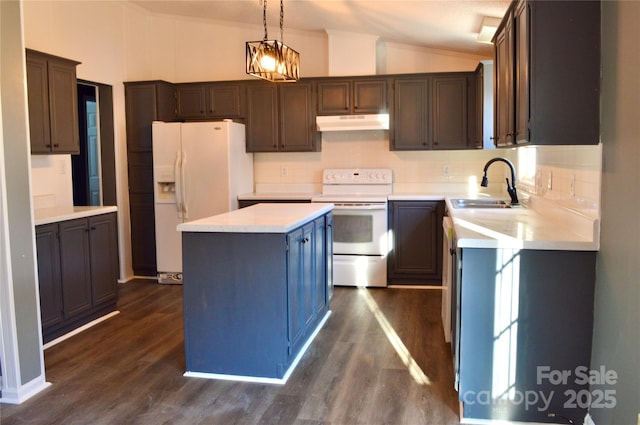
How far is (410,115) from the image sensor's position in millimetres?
5539

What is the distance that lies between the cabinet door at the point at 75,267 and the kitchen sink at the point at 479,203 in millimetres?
3000

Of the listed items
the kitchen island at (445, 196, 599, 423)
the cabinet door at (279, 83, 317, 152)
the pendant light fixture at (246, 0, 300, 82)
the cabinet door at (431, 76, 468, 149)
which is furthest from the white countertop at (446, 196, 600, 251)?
the cabinet door at (279, 83, 317, 152)

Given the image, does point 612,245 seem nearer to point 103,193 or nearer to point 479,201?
point 479,201

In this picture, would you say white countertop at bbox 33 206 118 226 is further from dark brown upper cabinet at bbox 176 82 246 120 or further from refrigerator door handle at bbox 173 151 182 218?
dark brown upper cabinet at bbox 176 82 246 120

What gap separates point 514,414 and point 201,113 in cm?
462

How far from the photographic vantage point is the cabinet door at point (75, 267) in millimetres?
3928

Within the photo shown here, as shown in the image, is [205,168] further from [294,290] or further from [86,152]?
[294,290]

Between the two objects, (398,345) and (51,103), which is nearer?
(398,345)

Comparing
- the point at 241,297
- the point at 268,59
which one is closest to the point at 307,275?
the point at 241,297

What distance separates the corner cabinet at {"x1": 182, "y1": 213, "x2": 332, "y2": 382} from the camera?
10.2 ft

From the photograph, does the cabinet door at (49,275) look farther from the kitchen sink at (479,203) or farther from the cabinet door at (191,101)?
the kitchen sink at (479,203)

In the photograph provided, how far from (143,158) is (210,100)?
0.99 metres

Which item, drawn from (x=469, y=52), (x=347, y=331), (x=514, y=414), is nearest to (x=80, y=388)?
(x=347, y=331)

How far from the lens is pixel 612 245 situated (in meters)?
2.29
